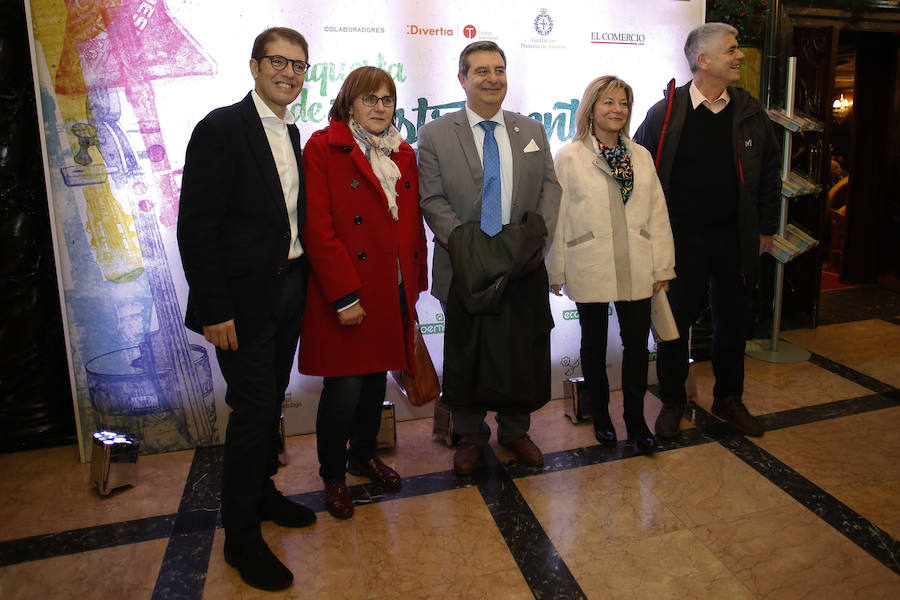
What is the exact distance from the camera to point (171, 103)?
2740 millimetres

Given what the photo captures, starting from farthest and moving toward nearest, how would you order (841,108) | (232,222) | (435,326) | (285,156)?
(841,108), (435,326), (285,156), (232,222)

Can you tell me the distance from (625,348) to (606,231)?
1.78 feet

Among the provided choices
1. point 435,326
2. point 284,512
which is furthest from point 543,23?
point 284,512

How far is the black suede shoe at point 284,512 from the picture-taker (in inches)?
93.7

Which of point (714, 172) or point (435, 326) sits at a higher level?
point (714, 172)

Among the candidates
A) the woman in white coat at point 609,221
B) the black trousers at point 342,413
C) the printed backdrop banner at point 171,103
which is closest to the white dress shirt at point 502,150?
the woman in white coat at point 609,221

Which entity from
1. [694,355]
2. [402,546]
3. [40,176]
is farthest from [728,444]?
[40,176]

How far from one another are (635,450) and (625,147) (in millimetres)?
1268

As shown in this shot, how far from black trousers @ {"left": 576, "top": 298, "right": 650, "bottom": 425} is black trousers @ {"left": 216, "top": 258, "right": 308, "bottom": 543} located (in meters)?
1.24

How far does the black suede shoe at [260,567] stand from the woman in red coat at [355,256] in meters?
0.36

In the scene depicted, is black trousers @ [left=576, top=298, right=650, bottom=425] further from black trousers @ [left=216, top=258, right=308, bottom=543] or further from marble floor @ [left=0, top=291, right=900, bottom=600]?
black trousers @ [left=216, top=258, right=308, bottom=543]

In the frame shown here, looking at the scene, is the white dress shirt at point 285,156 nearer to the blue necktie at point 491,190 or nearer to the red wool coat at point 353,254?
the red wool coat at point 353,254

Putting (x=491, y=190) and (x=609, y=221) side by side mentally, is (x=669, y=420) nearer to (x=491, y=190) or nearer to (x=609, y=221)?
(x=609, y=221)

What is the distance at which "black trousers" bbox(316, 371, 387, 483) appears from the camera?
2.36 metres
